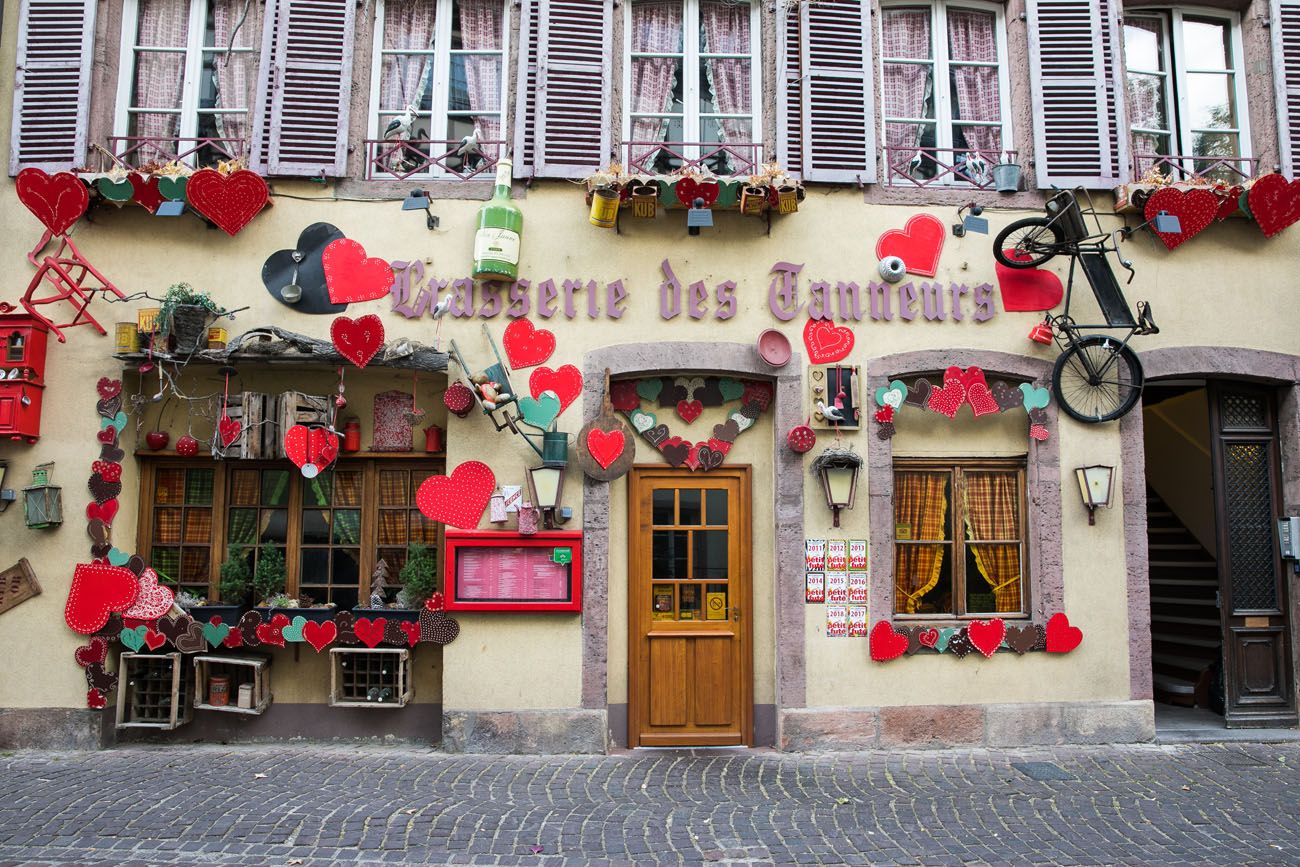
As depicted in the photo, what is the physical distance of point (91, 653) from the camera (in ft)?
21.7

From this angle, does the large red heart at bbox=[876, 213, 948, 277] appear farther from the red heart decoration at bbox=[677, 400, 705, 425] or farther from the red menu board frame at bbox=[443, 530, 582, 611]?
the red menu board frame at bbox=[443, 530, 582, 611]

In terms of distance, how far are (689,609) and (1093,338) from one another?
144 inches

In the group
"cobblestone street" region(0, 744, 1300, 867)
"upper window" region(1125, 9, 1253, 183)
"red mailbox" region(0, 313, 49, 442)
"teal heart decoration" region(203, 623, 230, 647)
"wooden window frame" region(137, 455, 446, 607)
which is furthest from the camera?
"upper window" region(1125, 9, 1253, 183)

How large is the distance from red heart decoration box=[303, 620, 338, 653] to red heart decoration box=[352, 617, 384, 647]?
157 millimetres

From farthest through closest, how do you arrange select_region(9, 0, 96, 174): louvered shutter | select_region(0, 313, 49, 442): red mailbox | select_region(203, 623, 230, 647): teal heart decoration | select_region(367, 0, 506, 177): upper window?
select_region(367, 0, 506, 177): upper window
select_region(9, 0, 96, 174): louvered shutter
select_region(203, 623, 230, 647): teal heart decoration
select_region(0, 313, 49, 442): red mailbox

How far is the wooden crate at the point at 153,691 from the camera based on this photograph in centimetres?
Result: 669

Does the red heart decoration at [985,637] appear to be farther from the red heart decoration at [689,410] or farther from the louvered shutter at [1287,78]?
the louvered shutter at [1287,78]

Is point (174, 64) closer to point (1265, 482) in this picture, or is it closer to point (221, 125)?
point (221, 125)

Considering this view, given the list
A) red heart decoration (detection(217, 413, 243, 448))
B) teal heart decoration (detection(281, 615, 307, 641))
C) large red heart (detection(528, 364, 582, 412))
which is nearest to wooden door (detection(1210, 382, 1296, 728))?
large red heart (detection(528, 364, 582, 412))

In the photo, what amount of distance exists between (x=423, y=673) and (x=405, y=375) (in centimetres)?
228

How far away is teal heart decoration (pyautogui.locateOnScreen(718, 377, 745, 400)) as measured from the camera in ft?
23.2

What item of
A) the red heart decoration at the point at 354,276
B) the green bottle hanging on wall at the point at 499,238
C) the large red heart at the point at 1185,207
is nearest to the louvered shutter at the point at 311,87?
the red heart decoration at the point at 354,276

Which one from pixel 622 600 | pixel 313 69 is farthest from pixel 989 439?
pixel 313 69

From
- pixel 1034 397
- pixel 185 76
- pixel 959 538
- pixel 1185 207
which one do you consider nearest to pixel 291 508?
pixel 185 76
